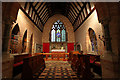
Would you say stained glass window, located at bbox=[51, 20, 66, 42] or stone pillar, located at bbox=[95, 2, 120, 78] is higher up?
stained glass window, located at bbox=[51, 20, 66, 42]

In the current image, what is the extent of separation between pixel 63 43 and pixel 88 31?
5.38 m

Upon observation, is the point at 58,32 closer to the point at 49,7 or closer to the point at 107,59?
the point at 49,7

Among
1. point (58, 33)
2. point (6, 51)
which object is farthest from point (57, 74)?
point (58, 33)

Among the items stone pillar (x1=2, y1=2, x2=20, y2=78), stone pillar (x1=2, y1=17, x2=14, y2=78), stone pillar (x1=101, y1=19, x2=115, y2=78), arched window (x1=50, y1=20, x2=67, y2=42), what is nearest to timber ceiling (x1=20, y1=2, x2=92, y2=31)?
stone pillar (x1=2, y1=2, x2=20, y2=78)

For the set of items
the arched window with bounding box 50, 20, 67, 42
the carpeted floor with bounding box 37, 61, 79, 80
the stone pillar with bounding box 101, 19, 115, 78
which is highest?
the arched window with bounding box 50, 20, 67, 42

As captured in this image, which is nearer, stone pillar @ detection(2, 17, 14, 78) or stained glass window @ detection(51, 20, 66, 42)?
stone pillar @ detection(2, 17, 14, 78)

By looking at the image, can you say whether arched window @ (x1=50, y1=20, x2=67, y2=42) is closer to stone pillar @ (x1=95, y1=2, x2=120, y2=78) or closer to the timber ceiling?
the timber ceiling

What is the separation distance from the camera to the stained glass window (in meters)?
11.2

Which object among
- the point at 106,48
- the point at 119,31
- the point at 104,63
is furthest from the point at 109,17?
the point at 104,63

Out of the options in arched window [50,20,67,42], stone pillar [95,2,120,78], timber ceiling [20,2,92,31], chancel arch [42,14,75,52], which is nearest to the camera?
stone pillar [95,2,120,78]

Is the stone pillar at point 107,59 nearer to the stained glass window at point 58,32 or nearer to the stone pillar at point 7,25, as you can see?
the stone pillar at point 7,25

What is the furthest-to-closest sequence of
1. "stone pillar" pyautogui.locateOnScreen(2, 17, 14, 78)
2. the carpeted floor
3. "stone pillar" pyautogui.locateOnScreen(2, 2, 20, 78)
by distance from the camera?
the carpeted floor
"stone pillar" pyautogui.locateOnScreen(2, 2, 20, 78)
"stone pillar" pyautogui.locateOnScreen(2, 17, 14, 78)

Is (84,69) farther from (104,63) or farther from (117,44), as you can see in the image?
(117,44)

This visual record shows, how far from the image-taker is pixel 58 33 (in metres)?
11.3
